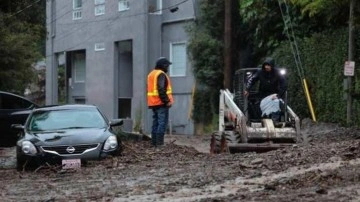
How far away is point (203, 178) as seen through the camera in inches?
395

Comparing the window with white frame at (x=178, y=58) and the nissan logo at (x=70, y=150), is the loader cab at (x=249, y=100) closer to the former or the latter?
the nissan logo at (x=70, y=150)

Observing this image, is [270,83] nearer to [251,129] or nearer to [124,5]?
[251,129]

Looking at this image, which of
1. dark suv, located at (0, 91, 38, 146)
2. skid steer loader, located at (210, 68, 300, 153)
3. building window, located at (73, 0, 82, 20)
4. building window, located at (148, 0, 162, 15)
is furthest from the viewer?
building window, located at (73, 0, 82, 20)

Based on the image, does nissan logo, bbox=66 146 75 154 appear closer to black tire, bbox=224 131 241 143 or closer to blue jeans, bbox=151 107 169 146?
blue jeans, bbox=151 107 169 146

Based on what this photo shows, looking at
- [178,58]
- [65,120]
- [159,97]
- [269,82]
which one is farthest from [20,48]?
[269,82]

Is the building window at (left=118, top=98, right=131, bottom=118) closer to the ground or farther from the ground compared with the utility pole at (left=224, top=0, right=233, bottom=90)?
closer to the ground

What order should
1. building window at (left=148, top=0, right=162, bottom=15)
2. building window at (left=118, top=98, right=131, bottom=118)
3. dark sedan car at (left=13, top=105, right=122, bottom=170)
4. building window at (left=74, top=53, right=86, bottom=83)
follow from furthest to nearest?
building window at (left=74, top=53, right=86, bottom=83) < building window at (left=118, top=98, right=131, bottom=118) < building window at (left=148, top=0, right=162, bottom=15) < dark sedan car at (left=13, top=105, right=122, bottom=170)

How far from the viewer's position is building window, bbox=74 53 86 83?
140ft

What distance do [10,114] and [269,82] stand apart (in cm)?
722

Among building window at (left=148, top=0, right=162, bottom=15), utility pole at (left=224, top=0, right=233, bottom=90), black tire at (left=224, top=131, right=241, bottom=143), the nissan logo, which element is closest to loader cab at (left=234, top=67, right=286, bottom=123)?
black tire at (left=224, top=131, right=241, bottom=143)

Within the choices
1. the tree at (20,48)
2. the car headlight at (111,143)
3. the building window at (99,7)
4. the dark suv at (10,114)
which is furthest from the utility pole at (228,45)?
the building window at (99,7)

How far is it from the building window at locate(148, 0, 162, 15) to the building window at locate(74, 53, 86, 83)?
10282mm

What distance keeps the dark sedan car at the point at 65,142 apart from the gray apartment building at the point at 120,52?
1489 cm

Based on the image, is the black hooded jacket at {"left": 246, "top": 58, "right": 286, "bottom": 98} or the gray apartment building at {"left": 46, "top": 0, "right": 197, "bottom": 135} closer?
the black hooded jacket at {"left": 246, "top": 58, "right": 286, "bottom": 98}
